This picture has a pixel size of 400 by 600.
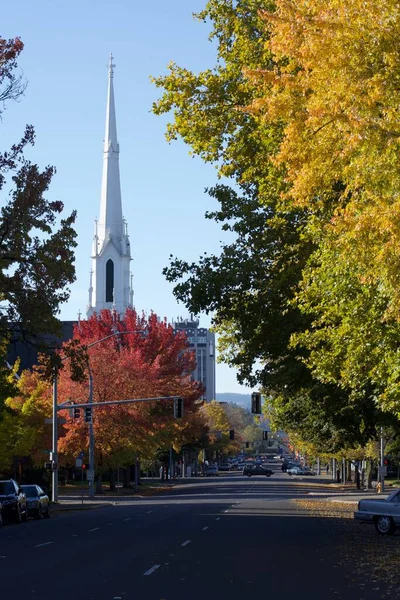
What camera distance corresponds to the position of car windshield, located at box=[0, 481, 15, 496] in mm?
40594

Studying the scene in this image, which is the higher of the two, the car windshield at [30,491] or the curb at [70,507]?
the car windshield at [30,491]

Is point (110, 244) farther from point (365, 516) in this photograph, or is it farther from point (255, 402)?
point (365, 516)

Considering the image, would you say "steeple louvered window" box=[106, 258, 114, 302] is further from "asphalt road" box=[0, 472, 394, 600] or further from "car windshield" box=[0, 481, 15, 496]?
"asphalt road" box=[0, 472, 394, 600]

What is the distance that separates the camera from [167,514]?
137 feet

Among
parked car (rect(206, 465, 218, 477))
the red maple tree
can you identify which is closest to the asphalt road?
the red maple tree

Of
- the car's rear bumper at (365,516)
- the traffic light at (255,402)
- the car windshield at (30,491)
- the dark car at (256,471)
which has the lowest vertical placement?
the dark car at (256,471)

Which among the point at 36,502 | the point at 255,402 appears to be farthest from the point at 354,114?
the point at 255,402

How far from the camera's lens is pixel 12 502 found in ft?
131

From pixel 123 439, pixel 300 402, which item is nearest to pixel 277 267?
pixel 300 402

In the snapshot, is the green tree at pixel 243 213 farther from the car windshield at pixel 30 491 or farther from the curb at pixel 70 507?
the curb at pixel 70 507

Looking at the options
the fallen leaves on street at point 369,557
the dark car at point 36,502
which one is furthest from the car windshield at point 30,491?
the fallen leaves on street at point 369,557

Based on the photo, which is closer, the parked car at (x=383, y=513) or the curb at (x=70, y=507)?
the parked car at (x=383, y=513)

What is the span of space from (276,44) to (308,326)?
1221 centimetres

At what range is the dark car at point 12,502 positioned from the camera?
131 feet
